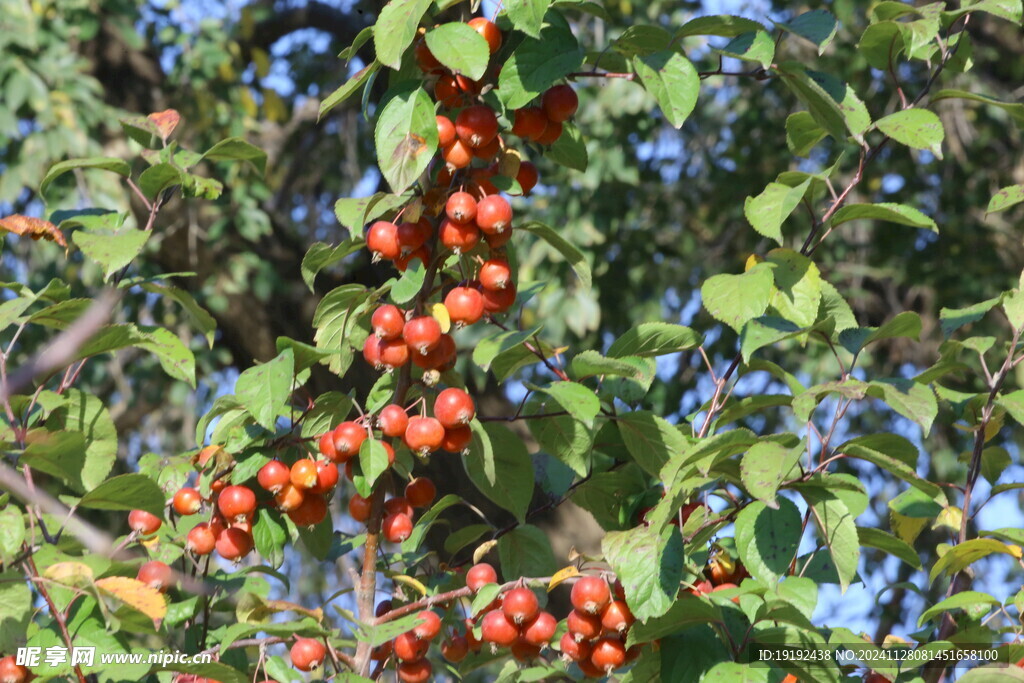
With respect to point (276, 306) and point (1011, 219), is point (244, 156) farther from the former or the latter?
point (1011, 219)

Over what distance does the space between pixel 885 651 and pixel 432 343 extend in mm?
484

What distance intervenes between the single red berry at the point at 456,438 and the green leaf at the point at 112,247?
1.21 feet

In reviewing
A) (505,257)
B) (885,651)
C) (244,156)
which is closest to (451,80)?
(505,257)

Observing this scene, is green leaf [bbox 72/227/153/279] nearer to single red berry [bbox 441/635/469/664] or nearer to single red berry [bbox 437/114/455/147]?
single red berry [bbox 437/114/455/147]

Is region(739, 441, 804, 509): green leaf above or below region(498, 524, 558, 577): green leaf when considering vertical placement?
above

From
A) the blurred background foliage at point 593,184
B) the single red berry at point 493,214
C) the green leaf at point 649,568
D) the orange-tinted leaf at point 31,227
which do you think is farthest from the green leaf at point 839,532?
the blurred background foliage at point 593,184

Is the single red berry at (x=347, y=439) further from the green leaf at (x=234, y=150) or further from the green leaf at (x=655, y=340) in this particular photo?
the green leaf at (x=234, y=150)

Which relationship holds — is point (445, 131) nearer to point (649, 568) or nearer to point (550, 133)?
point (550, 133)

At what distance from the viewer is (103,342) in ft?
3.26

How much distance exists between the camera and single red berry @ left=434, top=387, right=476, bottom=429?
0.88 m

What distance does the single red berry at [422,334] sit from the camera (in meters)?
0.88

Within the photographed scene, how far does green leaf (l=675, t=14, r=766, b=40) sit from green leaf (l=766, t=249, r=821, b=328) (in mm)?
217

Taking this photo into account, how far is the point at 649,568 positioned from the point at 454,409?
0.21 metres

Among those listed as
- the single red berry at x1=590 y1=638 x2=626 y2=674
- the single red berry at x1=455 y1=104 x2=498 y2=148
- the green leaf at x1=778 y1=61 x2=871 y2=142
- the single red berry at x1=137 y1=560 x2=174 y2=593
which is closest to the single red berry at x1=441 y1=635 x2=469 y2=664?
the single red berry at x1=590 y1=638 x2=626 y2=674
